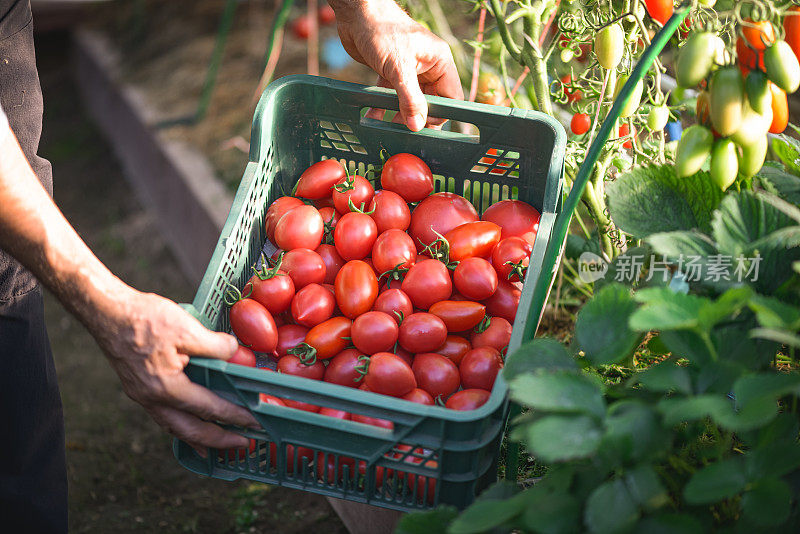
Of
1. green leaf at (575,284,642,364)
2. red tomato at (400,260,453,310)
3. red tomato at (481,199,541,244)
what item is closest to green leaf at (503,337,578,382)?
green leaf at (575,284,642,364)

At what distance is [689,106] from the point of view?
5.24ft

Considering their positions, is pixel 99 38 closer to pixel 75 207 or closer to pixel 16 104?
pixel 75 207

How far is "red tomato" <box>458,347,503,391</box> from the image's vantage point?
1229 millimetres

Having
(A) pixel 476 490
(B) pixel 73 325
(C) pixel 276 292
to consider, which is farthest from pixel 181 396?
(B) pixel 73 325

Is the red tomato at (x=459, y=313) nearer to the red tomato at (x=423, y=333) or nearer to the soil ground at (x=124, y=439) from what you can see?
the red tomato at (x=423, y=333)

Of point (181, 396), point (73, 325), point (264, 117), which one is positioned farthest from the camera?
point (73, 325)

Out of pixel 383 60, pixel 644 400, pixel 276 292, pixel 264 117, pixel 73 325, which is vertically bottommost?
pixel 73 325

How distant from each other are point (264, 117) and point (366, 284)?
405 mm

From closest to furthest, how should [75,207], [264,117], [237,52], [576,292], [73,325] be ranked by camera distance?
[264,117]
[576,292]
[73,325]
[75,207]
[237,52]

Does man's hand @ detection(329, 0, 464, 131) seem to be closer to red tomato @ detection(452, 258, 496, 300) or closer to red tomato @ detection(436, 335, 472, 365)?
red tomato @ detection(452, 258, 496, 300)

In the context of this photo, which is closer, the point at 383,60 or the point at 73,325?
the point at 383,60

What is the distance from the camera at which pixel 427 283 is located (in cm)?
136

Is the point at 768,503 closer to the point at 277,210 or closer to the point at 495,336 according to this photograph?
the point at 495,336

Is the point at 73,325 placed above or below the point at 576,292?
below
